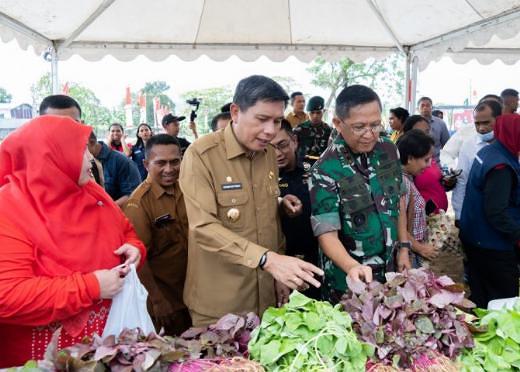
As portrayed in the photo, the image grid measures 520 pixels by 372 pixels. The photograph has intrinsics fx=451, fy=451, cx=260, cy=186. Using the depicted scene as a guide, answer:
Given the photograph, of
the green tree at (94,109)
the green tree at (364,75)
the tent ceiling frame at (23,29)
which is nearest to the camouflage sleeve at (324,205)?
the tent ceiling frame at (23,29)

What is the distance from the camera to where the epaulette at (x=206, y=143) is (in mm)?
2105

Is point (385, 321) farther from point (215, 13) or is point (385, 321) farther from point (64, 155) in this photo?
point (215, 13)

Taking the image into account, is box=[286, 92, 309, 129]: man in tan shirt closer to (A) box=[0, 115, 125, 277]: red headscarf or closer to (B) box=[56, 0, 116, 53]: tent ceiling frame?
(B) box=[56, 0, 116, 53]: tent ceiling frame

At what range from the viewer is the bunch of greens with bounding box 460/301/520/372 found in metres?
1.54

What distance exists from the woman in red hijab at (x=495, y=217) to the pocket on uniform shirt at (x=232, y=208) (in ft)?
5.77

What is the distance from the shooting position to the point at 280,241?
2.38 m

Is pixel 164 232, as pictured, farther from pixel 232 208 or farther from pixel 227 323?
pixel 227 323

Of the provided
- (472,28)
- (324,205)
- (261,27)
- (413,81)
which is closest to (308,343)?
(324,205)

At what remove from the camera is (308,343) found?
1.40 meters

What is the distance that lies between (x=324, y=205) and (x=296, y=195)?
0.85m

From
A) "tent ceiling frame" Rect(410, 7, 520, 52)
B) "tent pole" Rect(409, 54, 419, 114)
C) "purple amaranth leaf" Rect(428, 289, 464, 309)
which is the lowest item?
"purple amaranth leaf" Rect(428, 289, 464, 309)

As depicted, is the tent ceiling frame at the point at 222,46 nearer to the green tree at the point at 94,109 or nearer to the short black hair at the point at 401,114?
the short black hair at the point at 401,114

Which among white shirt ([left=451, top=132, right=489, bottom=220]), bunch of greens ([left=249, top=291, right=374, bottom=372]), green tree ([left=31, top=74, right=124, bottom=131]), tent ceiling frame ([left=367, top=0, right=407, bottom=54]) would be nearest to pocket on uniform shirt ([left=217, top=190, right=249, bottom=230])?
bunch of greens ([left=249, top=291, right=374, bottom=372])

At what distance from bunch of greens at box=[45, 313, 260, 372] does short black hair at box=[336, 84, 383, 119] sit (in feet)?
3.46
